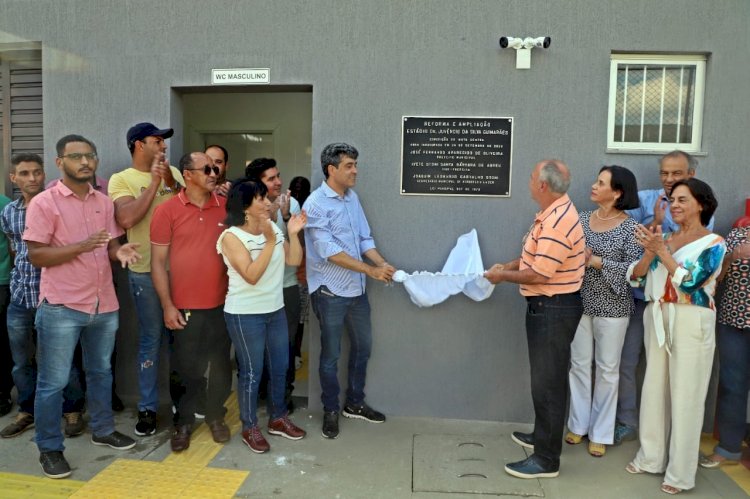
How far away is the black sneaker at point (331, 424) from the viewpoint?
4.12 m

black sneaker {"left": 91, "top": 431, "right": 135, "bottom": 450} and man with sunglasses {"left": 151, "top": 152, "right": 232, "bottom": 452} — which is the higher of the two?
man with sunglasses {"left": 151, "top": 152, "right": 232, "bottom": 452}

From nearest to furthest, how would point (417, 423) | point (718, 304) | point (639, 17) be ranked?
point (718, 304), point (639, 17), point (417, 423)

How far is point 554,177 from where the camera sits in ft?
11.2

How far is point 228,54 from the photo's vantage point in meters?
4.42

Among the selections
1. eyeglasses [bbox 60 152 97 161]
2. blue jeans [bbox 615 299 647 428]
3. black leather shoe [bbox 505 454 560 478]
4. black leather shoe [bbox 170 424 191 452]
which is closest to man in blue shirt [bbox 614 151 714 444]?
blue jeans [bbox 615 299 647 428]

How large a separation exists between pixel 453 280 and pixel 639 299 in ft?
4.48

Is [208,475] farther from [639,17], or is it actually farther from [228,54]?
[639,17]

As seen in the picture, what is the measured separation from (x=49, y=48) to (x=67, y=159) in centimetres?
176

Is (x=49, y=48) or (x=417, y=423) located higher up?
(x=49, y=48)

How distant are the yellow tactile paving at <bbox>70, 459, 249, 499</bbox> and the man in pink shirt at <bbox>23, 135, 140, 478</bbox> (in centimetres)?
29

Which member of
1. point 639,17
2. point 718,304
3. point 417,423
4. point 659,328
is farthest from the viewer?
point 417,423

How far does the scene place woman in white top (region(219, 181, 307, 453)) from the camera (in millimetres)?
3619

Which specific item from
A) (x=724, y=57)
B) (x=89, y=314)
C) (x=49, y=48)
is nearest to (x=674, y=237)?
(x=724, y=57)

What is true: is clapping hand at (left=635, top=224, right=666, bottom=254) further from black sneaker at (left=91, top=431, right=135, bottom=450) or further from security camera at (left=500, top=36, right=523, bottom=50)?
black sneaker at (left=91, top=431, right=135, bottom=450)
